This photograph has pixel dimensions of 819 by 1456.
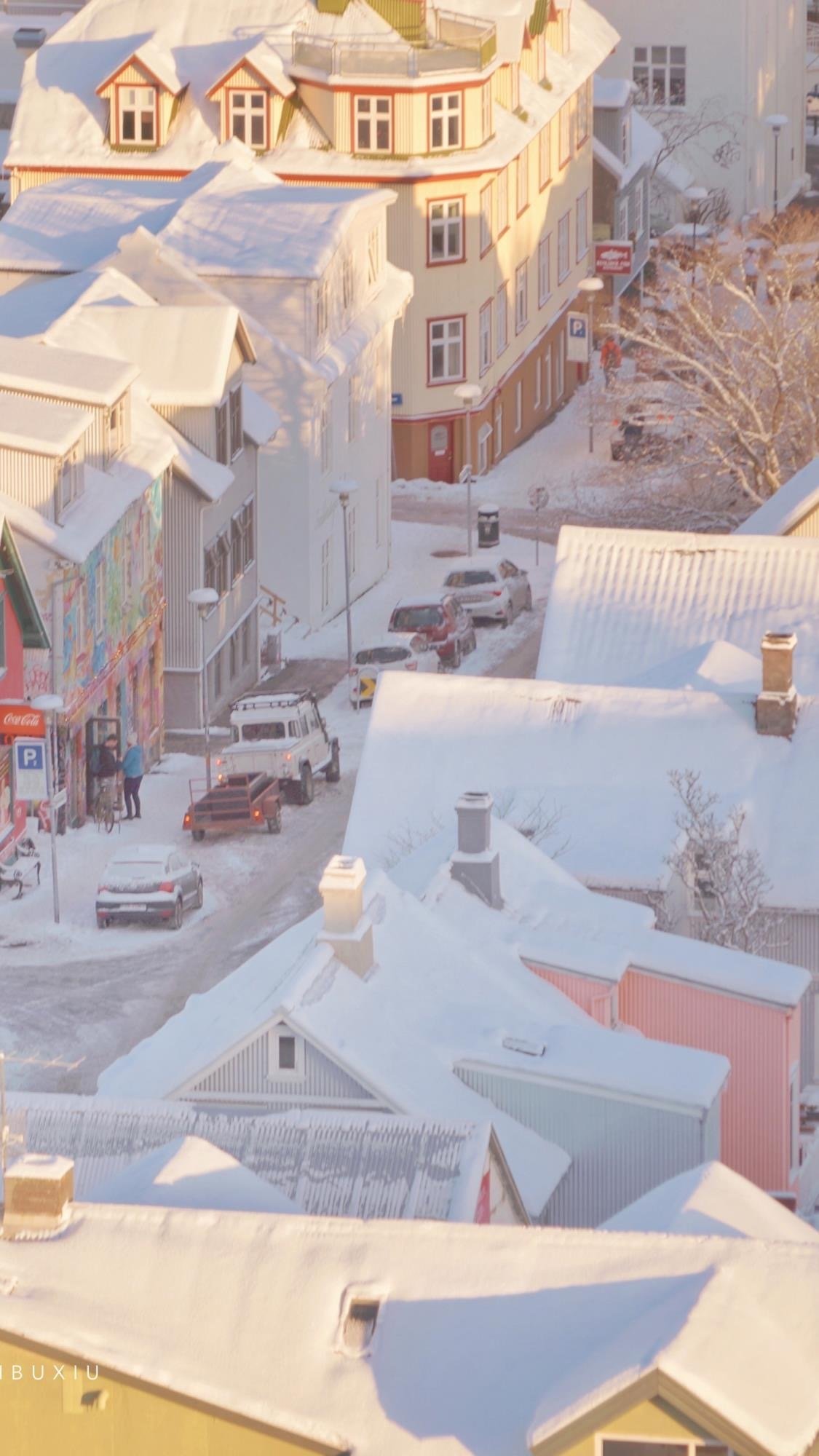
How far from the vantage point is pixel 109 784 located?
55.8m

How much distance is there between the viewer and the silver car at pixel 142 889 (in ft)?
164

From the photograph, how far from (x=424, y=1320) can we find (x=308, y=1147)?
7095 mm

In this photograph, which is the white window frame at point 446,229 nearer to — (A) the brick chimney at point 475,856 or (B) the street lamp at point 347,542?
(B) the street lamp at point 347,542

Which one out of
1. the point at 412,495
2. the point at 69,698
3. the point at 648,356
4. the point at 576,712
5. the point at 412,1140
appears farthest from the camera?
the point at 412,495

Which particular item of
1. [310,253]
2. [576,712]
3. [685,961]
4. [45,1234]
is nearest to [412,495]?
[310,253]

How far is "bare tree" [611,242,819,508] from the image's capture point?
68.6 meters

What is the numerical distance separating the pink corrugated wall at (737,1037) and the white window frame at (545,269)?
5196 cm

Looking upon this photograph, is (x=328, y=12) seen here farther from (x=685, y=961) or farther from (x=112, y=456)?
(x=685, y=961)


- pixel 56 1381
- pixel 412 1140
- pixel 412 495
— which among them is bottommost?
pixel 412 495

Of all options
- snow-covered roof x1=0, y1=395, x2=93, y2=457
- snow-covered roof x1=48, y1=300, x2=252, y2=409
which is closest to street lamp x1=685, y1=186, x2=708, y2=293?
snow-covered roof x1=48, y1=300, x2=252, y2=409

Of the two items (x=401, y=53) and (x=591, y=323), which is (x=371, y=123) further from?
(x=591, y=323)

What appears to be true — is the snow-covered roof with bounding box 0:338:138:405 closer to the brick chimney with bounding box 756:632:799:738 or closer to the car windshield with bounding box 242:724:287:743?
the car windshield with bounding box 242:724:287:743

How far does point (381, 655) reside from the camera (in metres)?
65.1

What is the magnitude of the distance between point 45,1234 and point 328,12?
60312 mm
